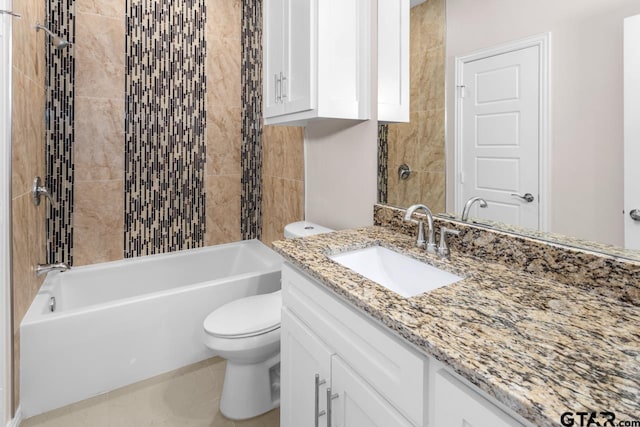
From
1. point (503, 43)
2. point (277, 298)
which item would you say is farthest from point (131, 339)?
point (503, 43)

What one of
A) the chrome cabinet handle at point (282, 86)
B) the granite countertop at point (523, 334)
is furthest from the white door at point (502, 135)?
the chrome cabinet handle at point (282, 86)

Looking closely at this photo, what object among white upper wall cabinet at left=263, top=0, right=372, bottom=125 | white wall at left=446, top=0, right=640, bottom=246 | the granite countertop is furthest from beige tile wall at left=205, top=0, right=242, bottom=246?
white wall at left=446, top=0, right=640, bottom=246

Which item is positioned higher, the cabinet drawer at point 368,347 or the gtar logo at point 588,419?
the gtar logo at point 588,419

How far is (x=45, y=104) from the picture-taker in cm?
217

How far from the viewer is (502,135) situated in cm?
104

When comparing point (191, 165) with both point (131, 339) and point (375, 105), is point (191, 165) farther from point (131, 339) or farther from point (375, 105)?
point (375, 105)

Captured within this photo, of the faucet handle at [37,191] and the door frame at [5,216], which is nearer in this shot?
the door frame at [5,216]

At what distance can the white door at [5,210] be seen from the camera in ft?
4.49

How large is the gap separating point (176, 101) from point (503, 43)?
231 centimetres

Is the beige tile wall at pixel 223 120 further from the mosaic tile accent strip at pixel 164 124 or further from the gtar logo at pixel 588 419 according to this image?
the gtar logo at pixel 588 419

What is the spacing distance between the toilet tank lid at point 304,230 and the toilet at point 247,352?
0.40 metres

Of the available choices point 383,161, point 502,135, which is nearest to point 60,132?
point 383,161

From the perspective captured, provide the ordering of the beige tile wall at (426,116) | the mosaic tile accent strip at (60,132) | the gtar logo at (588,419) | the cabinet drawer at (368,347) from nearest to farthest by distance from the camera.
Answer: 1. the gtar logo at (588,419)
2. the cabinet drawer at (368,347)
3. the beige tile wall at (426,116)
4. the mosaic tile accent strip at (60,132)

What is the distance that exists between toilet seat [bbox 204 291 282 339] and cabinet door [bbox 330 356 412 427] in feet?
2.33
